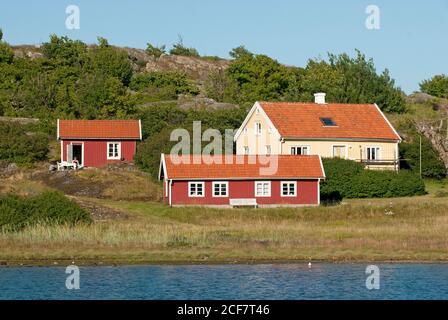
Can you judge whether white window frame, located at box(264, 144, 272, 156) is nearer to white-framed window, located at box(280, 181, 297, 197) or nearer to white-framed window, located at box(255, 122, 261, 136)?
white-framed window, located at box(255, 122, 261, 136)

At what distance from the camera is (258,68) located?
11119 centimetres

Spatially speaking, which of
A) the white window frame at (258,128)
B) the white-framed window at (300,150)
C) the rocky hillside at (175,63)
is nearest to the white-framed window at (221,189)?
the white-framed window at (300,150)

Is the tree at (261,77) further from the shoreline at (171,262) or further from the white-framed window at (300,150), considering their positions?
the shoreline at (171,262)

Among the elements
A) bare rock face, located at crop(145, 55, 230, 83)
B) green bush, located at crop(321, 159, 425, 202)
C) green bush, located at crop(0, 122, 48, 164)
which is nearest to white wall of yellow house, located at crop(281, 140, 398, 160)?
green bush, located at crop(321, 159, 425, 202)

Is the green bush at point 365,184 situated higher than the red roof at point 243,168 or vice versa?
the red roof at point 243,168

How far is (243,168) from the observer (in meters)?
59.4

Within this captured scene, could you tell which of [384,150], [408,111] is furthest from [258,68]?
[384,150]

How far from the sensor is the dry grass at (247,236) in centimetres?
3953

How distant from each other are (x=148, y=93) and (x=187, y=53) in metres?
34.8

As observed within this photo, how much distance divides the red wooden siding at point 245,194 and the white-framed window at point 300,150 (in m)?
8.28

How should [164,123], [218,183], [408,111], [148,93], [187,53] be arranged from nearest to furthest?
1. [218,183]
2. [164,123]
3. [408,111]
4. [148,93]
5. [187,53]

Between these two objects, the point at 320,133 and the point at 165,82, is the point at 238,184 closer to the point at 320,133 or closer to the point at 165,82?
the point at 320,133

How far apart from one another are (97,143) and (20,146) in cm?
566

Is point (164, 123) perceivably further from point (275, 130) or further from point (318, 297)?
point (318, 297)
